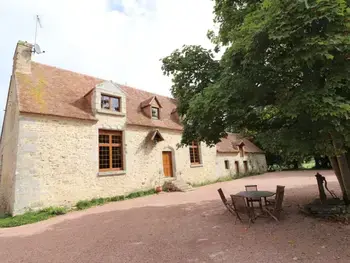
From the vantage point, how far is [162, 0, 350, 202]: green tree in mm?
3918

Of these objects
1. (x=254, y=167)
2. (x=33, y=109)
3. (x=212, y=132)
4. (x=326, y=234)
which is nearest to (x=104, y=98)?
(x=33, y=109)

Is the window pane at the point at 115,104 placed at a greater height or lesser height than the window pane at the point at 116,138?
greater

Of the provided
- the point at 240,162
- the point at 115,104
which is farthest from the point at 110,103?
the point at 240,162

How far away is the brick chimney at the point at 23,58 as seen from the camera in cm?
1158

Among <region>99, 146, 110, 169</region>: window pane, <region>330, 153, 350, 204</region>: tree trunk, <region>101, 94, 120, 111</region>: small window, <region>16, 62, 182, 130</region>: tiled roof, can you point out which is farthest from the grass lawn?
<region>330, 153, 350, 204</region>: tree trunk

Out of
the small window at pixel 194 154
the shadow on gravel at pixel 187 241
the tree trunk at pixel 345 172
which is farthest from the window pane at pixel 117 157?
the tree trunk at pixel 345 172

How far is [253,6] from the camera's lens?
5949 mm

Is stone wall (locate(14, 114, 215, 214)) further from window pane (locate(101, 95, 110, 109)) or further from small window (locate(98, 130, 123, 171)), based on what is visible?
window pane (locate(101, 95, 110, 109))

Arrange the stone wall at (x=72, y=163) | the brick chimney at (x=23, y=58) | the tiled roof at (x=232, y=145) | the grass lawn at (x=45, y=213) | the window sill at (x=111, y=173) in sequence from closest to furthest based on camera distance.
A: the grass lawn at (x=45, y=213), the stone wall at (x=72, y=163), the brick chimney at (x=23, y=58), the window sill at (x=111, y=173), the tiled roof at (x=232, y=145)

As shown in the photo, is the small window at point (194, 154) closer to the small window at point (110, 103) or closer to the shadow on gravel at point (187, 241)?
the small window at point (110, 103)

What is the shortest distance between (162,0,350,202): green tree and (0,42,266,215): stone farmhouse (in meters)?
7.53

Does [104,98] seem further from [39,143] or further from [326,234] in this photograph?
[326,234]

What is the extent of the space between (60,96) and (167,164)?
8.29 m

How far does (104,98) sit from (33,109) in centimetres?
388
